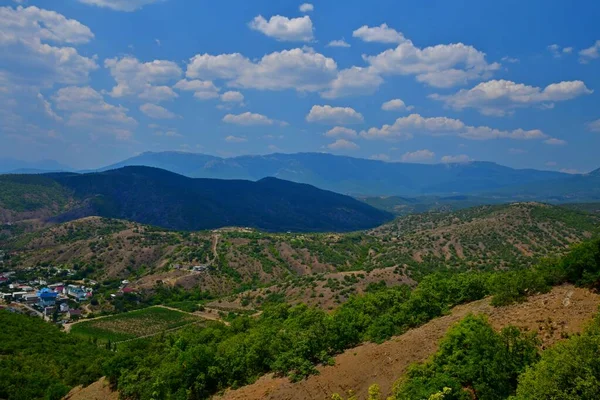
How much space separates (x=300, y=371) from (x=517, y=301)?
1562 cm

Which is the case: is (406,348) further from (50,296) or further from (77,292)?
(77,292)

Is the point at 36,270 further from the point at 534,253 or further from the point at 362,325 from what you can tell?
the point at 534,253

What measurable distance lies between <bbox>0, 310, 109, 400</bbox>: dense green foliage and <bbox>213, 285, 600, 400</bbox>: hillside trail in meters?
29.5

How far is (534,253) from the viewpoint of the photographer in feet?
388

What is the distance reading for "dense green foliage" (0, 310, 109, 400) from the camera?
150ft

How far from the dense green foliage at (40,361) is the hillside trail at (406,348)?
96.7 feet

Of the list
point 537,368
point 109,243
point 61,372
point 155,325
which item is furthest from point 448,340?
point 109,243

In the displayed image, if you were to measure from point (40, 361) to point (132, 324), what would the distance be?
4205 centimetres

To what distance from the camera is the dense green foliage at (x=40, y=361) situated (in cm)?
4564

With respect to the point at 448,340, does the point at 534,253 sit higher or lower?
lower

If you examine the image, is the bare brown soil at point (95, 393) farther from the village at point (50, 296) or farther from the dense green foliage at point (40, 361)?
the village at point (50, 296)

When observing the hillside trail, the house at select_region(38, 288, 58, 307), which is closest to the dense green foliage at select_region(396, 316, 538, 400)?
the hillside trail

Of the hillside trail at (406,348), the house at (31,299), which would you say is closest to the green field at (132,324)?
the house at (31,299)

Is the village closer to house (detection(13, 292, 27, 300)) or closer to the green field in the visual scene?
house (detection(13, 292, 27, 300))
